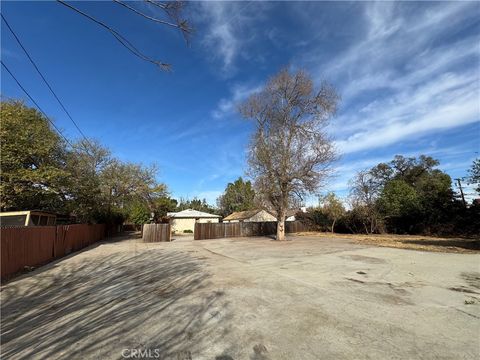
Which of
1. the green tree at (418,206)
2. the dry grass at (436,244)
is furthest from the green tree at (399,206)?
the dry grass at (436,244)

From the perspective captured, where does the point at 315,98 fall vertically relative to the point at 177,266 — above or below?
above

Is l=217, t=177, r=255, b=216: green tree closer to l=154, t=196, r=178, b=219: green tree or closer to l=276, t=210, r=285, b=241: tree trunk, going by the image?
l=154, t=196, r=178, b=219: green tree

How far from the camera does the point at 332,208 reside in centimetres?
2972

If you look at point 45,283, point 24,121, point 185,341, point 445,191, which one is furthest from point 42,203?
point 445,191

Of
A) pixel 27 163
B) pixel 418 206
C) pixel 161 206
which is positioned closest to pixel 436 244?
pixel 418 206

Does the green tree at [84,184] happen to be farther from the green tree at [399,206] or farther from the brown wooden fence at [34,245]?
the green tree at [399,206]

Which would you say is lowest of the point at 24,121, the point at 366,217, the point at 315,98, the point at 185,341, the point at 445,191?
the point at 185,341

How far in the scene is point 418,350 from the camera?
359 cm

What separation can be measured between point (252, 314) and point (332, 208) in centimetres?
2651

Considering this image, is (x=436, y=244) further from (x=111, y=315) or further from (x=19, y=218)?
(x=19, y=218)

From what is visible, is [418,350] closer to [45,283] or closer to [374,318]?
[374,318]

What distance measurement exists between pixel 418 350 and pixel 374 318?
1122 millimetres

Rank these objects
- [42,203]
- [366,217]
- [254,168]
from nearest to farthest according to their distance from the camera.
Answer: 1. [42,203]
2. [254,168]
3. [366,217]

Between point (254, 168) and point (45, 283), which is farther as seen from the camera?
point (254, 168)
